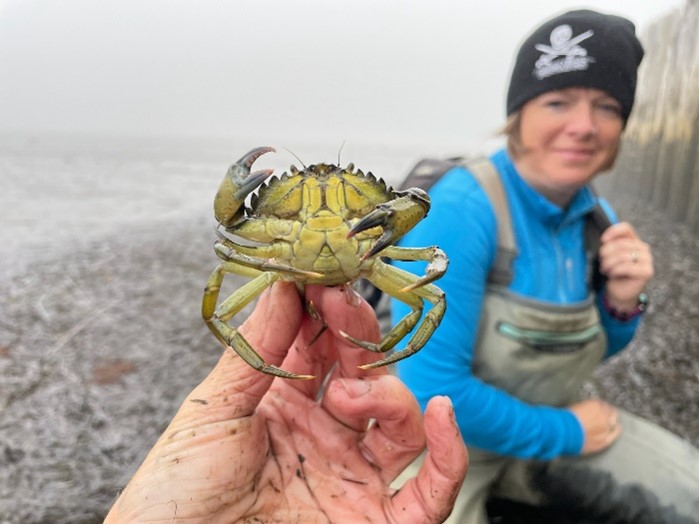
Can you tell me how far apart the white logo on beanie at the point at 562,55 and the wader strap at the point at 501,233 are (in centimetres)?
74

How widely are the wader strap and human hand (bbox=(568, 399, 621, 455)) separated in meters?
1.00

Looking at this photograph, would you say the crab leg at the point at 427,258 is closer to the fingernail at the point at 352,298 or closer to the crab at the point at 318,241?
the crab at the point at 318,241

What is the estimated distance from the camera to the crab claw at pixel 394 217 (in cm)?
201

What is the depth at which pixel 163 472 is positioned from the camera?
1.98 meters

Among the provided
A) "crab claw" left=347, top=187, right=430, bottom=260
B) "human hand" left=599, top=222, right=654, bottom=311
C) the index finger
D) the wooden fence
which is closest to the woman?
"human hand" left=599, top=222, right=654, bottom=311

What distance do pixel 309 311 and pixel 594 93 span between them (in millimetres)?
2312

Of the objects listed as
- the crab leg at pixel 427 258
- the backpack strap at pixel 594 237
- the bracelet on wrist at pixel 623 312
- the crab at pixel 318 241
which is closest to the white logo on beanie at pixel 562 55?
the backpack strap at pixel 594 237

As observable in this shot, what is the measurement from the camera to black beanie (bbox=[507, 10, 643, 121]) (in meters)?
3.46

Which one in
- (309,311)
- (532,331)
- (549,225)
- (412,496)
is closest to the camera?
(412,496)

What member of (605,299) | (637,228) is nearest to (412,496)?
(605,299)

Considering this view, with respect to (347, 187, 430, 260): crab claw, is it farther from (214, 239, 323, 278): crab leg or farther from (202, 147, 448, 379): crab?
(214, 239, 323, 278): crab leg

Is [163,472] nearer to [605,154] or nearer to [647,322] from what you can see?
[605,154]

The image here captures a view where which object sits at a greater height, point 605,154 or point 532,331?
point 605,154

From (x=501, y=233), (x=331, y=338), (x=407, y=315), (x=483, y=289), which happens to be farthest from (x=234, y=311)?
(x=501, y=233)
